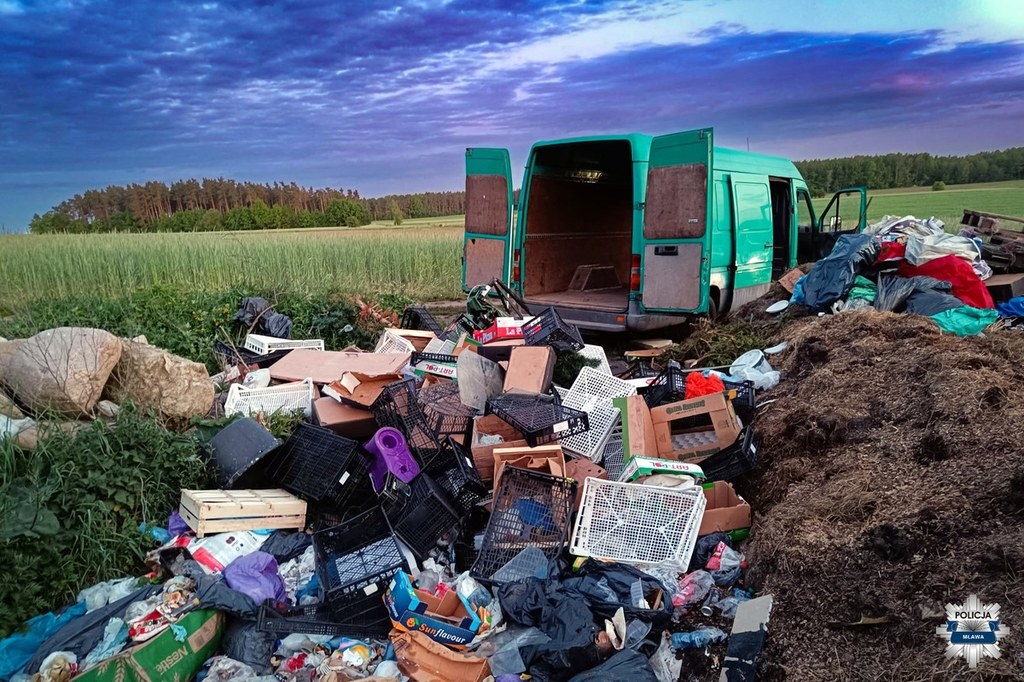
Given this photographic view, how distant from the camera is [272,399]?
17.0ft

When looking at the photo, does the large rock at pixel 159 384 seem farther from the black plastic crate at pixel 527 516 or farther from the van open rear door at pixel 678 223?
the van open rear door at pixel 678 223

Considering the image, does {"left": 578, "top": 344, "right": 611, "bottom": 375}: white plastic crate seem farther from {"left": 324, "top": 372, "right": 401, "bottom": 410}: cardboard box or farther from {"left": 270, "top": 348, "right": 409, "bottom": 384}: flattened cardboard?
{"left": 324, "top": 372, "right": 401, "bottom": 410}: cardboard box

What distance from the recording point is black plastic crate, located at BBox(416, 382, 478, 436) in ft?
15.3

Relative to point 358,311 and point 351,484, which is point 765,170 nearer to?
point 358,311

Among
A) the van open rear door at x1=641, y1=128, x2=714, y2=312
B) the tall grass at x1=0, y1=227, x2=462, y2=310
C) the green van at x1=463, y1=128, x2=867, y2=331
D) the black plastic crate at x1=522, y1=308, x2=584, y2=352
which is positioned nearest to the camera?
the black plastic crate at x1=522, y1=308, x2=584, y2=352

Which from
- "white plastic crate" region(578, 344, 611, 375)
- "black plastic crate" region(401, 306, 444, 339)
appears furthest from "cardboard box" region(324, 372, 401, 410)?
"black plastic crate" region(401, 306, 444, 339)

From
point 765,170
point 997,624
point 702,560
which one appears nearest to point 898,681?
point 997,624

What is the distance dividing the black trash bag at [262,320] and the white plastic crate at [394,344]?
1.64 meters

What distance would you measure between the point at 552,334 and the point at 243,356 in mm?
3095

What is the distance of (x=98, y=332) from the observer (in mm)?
4570

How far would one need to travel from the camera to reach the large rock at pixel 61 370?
431 centimetres

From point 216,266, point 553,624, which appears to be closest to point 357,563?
point 553,624

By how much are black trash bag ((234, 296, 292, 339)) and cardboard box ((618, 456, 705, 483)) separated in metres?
4.86

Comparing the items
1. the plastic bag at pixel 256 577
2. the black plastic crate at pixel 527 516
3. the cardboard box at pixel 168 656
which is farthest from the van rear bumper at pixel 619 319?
the cardboard box at pixel 168 656
